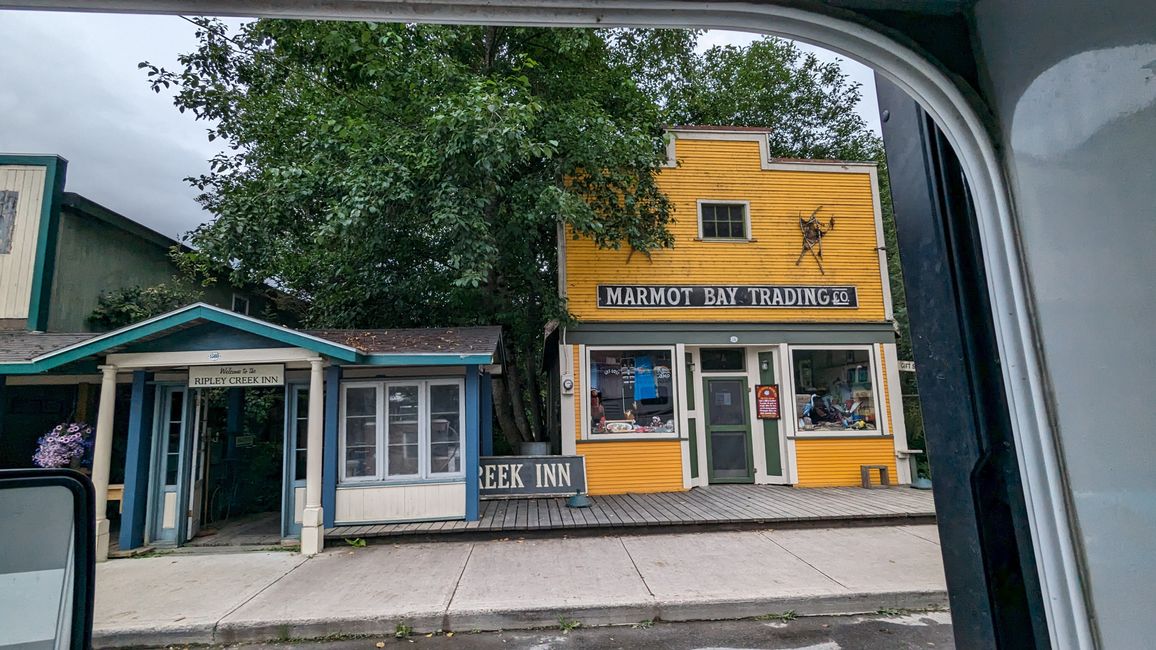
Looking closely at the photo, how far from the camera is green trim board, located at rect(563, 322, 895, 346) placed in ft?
35.1

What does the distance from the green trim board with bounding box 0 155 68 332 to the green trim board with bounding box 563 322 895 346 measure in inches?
339

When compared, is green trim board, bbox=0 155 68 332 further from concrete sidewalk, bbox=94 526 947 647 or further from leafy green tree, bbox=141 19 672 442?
concrete sidewalk, bbox=94 526 947 647

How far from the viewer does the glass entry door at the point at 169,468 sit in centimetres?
809

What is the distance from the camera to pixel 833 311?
37.4 feet

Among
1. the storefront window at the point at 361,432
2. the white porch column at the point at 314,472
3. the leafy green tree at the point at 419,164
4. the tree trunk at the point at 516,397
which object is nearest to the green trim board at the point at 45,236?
the leafy green tree at the point at 419,164

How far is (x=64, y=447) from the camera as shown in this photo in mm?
8328

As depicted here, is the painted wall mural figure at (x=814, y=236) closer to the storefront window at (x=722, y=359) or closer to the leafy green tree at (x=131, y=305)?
the storefront window at (x=722, y=359)

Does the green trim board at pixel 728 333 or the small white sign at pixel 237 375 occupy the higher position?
the green trim board at pixel 728 333

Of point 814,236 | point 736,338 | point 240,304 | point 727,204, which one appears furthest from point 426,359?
point 240,304

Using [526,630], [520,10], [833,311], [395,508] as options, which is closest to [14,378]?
[395,508]

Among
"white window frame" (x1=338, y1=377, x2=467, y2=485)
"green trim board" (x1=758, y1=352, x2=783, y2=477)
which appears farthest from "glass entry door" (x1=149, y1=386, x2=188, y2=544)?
"green trim board" (x1=758, y1=352, x2=783, y2=477)

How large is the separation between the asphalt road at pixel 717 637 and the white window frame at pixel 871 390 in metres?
A: 5.75

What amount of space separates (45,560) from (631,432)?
9.38 metres

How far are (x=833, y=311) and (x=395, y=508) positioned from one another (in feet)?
27.5
